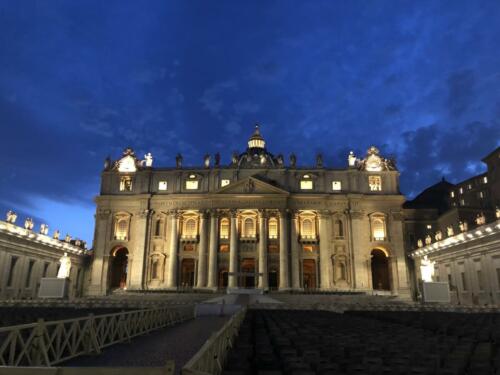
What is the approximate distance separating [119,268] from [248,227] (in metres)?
26.6

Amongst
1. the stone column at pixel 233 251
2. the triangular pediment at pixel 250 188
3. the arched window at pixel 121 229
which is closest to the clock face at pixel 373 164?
the triangular pediment at pixel 250 188

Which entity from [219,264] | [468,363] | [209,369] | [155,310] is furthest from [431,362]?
[219,264]

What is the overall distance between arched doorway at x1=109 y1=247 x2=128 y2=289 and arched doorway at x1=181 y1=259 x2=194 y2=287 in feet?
38.4

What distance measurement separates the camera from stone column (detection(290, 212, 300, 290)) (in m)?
64.5

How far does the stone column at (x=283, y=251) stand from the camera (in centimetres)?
6369

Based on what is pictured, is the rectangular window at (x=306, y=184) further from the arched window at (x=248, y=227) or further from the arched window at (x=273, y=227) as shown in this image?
the arched window at (x=248, y=227)

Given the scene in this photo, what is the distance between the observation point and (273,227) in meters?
68.6

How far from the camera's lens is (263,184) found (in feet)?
222

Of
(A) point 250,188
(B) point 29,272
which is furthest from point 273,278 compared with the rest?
(B) point 29,272

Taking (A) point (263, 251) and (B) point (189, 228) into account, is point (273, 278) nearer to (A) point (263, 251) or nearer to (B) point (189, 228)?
(A) point (263, 251)

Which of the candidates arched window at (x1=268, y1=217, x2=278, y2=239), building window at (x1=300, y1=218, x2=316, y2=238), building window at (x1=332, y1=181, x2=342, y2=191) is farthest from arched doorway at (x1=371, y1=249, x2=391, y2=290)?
arched window at (x1=268, y1=217, x2=278, y2=239)

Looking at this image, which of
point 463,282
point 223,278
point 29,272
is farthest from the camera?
point 223,278

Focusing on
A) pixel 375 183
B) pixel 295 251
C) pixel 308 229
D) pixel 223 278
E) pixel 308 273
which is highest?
pixel 375 183

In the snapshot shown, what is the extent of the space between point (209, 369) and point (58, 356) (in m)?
7.19
